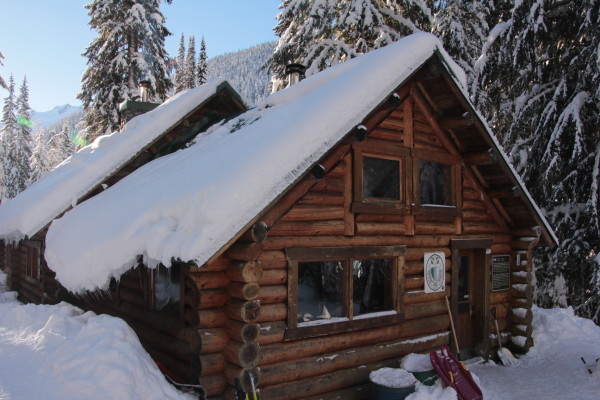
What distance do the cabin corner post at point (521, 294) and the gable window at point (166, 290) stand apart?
24.7ft

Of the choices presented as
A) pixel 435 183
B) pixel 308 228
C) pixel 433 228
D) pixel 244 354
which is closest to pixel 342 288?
pixel 308 228

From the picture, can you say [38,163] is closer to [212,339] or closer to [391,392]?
[212,339]

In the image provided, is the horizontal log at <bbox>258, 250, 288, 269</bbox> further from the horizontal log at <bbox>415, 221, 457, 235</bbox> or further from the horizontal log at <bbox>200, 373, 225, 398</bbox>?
the horizontal log at <bbox>415, 221, 457, 235</bbox>

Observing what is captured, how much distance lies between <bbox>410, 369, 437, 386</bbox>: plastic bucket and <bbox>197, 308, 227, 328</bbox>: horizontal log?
10.4ft

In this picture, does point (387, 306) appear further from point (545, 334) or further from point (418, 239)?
point (545, 334)

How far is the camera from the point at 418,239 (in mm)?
8422

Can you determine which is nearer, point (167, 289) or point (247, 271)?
point (247, 271)

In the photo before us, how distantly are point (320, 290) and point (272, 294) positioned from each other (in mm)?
997

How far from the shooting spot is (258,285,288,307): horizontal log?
6270mm

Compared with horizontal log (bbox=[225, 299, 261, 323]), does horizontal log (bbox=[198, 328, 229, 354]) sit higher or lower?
lower

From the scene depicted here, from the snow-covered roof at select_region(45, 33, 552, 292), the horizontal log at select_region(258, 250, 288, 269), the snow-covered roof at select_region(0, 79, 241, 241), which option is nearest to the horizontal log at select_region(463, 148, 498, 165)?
the snow-covered roof at select_region(45, 33, 552, 292)

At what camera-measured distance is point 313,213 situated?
691cm

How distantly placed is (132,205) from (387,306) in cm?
454

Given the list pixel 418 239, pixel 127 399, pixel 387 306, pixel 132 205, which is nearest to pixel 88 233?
pixel 132 205
